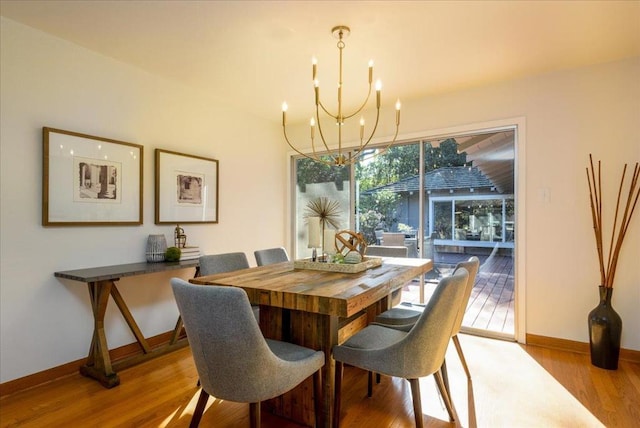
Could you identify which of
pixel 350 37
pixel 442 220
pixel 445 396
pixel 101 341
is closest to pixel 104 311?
pixel 101 341

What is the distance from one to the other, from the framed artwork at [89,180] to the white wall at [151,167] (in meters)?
0.06

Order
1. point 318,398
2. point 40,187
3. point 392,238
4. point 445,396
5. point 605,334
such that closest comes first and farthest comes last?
point 318,398, point 445,396, point 40,187, point 605,334, point 392,238

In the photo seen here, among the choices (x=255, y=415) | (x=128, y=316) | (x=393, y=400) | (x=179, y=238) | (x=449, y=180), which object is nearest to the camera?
(x=255, y=415)

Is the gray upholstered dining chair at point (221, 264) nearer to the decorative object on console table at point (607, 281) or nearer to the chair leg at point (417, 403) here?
the chair leg at point (417, 403)

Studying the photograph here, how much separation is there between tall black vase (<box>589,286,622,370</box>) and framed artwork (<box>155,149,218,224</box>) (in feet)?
11.4

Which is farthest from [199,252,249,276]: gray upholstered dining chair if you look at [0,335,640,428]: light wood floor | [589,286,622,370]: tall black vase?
[589,286,622,370]: tall black vase

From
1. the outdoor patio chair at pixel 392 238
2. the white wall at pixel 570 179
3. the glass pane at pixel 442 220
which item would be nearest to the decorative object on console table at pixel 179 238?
the outdoor patio chair at pixel 392 238

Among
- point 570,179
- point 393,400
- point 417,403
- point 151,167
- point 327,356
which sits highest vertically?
point 151,167

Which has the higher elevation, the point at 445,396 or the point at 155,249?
the point at 155,249

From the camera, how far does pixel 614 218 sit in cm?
275

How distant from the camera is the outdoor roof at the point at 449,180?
3.41 metres

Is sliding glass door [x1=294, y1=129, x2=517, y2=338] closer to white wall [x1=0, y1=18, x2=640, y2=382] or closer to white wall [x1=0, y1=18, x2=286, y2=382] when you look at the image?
white wall [x1=0, y1=18, x2=640, y2=382]

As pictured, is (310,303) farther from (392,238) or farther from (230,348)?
(392,238)

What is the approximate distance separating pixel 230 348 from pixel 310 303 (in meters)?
0.38
